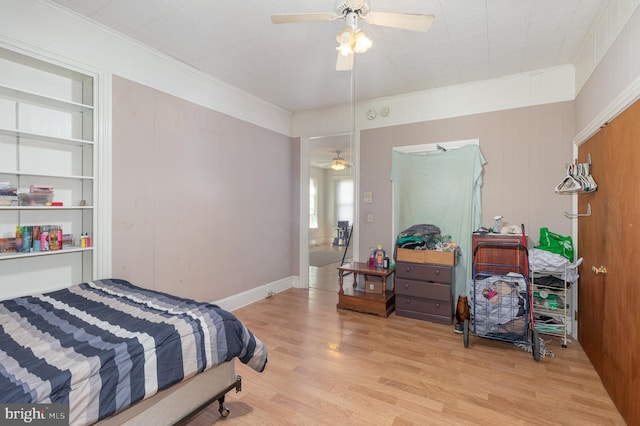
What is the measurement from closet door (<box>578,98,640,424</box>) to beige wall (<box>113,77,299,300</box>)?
3.55 m

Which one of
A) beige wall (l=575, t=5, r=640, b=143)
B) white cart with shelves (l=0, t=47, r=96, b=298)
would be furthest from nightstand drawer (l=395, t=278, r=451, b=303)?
white cart with shelves (l=0, t=47, r=96, b=298)

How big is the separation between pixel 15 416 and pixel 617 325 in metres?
3.18

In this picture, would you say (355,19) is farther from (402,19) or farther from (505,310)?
(505,310)

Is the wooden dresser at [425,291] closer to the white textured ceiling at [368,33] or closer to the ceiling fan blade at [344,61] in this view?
the white textured ceiling at [368,33]

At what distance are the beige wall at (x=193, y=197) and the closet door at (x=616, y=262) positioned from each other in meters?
3.55

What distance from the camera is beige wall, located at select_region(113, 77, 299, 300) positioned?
277 cm

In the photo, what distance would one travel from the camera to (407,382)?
2.26 metres

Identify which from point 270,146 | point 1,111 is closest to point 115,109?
point 1,111

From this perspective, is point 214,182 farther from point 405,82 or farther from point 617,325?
point 617,325

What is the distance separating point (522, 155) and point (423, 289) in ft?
6.07

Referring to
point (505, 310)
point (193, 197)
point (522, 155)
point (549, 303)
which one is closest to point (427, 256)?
point (505, 310)

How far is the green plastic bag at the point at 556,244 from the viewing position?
295 centimetres

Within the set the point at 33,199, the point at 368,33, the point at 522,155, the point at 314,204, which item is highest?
the point at 368,33

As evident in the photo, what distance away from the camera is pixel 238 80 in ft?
11.8
